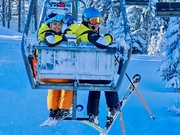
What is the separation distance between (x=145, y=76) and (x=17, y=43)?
11.5 metres

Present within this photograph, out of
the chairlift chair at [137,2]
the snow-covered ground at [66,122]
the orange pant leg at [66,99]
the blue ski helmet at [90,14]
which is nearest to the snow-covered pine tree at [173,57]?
the snow-covered ground at [66,122]

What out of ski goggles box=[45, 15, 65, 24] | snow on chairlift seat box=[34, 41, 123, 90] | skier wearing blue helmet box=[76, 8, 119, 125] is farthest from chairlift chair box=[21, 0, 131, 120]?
ski goggles box=[45, 15, 65, 24]

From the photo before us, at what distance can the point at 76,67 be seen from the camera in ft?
17.2

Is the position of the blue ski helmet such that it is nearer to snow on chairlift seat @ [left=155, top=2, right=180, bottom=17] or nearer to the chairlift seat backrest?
the chairlift seat backrest

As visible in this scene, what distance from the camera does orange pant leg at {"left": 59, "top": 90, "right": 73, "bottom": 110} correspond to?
591 centimetres

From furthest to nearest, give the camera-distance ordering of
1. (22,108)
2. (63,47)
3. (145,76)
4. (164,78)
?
(145,76), (164,78), (22,108), (63,47)

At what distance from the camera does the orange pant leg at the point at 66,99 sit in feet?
19.4

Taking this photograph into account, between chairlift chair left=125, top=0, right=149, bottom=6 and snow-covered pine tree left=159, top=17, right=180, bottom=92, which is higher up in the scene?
chairlift chair left=125, top=0, right=149, bottom=6

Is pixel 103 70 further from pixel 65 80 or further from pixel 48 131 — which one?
pixel 48 131

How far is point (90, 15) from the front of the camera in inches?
212

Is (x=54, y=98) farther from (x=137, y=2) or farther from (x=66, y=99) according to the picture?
(x=137, y=2)

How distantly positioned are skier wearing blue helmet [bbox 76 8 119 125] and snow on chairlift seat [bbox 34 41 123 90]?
0.39 ft

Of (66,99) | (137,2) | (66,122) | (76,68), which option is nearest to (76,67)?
(76,68)

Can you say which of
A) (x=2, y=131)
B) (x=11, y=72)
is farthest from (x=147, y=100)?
(x=11, y=72)
